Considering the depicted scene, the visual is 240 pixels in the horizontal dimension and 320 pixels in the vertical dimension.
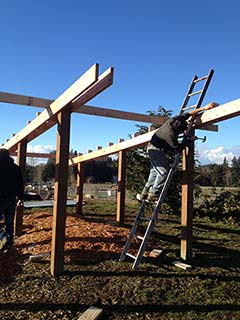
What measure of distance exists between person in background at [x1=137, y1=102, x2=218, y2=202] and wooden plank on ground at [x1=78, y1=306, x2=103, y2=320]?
240 cm

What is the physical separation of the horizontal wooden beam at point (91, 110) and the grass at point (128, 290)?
8.43ft

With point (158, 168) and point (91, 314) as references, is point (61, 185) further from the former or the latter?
point (91, 314)

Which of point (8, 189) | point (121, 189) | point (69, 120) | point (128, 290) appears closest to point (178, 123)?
point (69, 120)

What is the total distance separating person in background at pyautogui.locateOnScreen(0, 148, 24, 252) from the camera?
5117 millimetres

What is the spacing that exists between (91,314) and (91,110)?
3905 mm

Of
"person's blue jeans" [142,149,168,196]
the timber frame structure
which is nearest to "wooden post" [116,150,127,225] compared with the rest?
the timber frame structure

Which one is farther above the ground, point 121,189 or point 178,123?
point 178,123

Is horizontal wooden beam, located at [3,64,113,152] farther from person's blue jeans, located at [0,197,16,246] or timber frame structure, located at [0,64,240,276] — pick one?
person's blue jeans, located at [0,197,16,246]

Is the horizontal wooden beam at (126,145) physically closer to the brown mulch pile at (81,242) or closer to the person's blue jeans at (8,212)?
the brown mulch pile at (81,242)

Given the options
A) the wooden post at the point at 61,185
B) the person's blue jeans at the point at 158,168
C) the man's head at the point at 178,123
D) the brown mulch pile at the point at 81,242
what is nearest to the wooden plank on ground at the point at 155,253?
the brown mulch pile at the point at 81,242

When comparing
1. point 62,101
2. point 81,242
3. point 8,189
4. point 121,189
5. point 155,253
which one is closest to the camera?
point 62,101

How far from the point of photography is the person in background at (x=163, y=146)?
498 centimetres

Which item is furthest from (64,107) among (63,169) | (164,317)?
(164,317)

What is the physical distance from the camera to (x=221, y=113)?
469 cm
